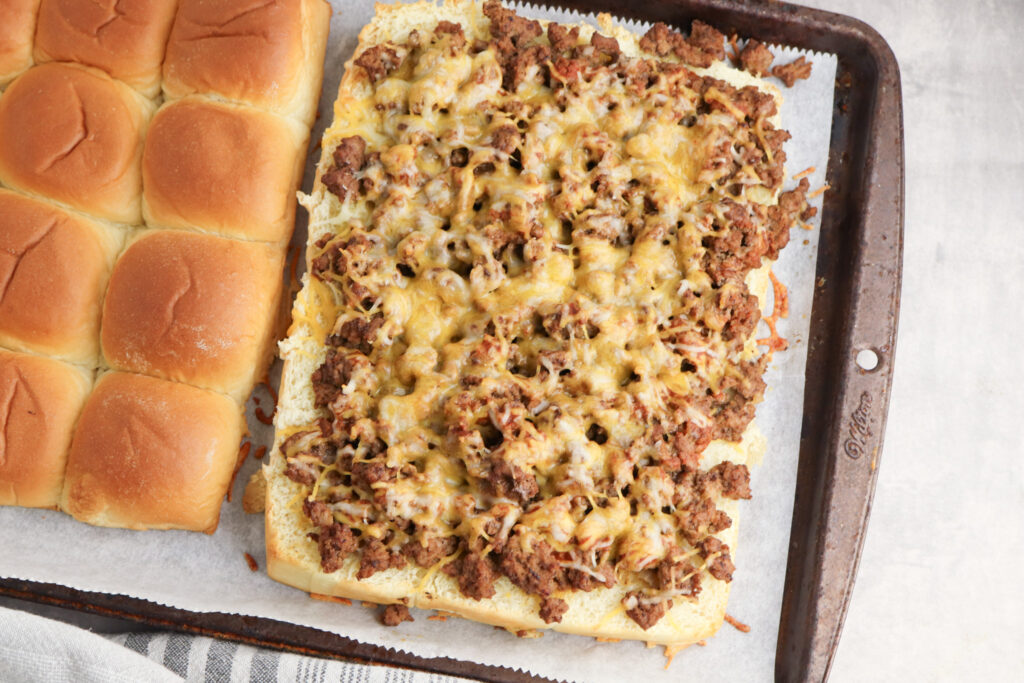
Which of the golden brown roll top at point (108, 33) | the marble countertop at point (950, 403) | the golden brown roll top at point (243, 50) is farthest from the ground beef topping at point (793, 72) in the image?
the golden brown roll top at point (108, 33)

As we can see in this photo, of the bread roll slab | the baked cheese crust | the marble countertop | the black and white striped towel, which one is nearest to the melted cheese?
the baked cheese crust

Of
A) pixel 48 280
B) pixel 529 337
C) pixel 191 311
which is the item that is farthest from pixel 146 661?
pixel 529 337

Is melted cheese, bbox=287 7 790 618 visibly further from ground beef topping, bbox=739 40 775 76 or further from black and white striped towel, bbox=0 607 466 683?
black and white striped towel, bbox=0 607 466 683

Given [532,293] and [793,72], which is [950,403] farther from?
[532,293]

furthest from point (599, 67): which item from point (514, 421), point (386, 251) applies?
point (514, 421)

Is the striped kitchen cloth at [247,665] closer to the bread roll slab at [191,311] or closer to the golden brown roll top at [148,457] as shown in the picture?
the golden brown roll top at [148,457]

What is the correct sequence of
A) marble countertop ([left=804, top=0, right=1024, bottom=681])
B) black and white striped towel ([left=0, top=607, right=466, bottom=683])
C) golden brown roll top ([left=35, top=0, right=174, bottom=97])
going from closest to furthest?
black and white striped towel ([left=0, top=607, right=466, bottom=683]) < golden brown roll top ([left=35, top=0, right=174, bottom=97]) < marble countertop ([left=804, top=0, right=1024, bottom=681])
